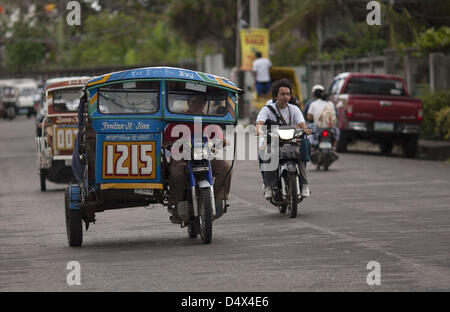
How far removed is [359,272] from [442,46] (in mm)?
22513

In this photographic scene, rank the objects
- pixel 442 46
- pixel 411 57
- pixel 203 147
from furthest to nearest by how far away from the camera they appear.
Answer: pixel 411 57, pixel 442 46, pixel 203 147

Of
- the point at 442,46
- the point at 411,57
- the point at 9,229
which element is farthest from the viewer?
the point at 411,57

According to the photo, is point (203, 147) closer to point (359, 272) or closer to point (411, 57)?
point (359, 272)

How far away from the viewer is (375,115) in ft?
94.8

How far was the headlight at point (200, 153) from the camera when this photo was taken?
40.1 ft

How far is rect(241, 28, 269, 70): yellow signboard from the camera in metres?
43.8

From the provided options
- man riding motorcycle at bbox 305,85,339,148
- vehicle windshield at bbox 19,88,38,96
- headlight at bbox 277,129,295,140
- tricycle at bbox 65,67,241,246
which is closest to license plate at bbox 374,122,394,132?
man riding motorcycle at bbox 305,85,339,148

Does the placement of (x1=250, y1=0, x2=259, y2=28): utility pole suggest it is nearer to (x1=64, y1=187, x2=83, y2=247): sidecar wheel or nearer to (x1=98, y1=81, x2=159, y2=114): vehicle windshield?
(x1=98, y1=81, x2=159, y2=114): vehicle windshield

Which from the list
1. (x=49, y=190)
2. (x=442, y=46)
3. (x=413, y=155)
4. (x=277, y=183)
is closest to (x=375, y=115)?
(x=413, y=155)

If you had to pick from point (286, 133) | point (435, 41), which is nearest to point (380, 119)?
point (435, 41)

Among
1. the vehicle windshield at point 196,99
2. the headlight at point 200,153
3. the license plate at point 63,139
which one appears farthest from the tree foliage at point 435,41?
the headlight at point 200,153

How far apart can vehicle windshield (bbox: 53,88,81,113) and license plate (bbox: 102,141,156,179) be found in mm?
8776

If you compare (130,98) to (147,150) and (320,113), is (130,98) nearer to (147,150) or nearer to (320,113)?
(147,150)

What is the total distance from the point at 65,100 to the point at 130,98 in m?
8.88
